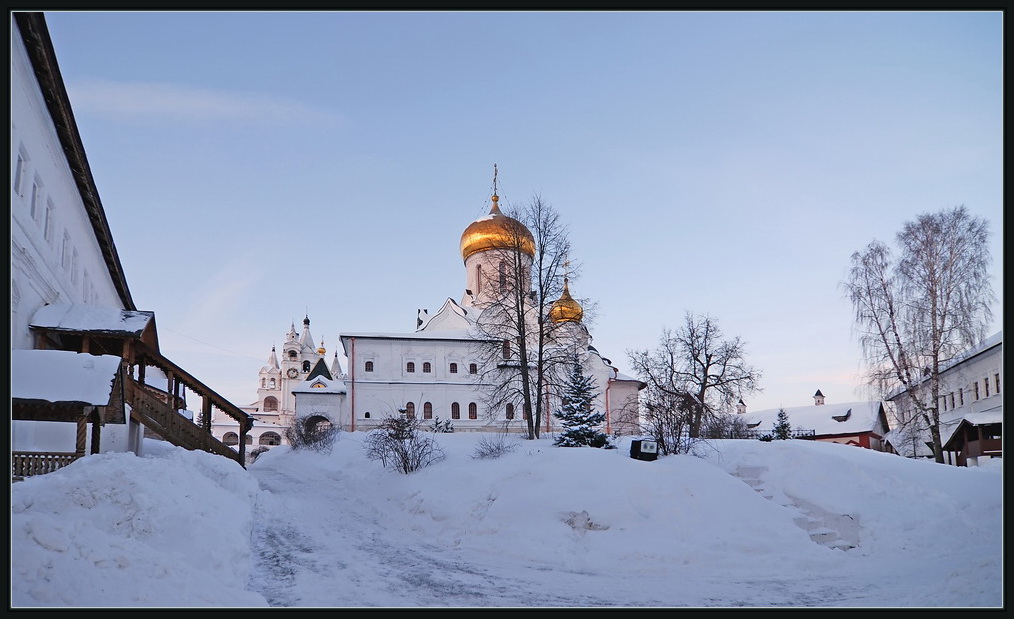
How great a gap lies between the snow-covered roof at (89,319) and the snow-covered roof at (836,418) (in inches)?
1823

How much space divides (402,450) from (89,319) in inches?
316

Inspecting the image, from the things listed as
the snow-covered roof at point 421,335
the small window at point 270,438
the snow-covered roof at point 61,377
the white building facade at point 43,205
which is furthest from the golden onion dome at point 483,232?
the snow-covered roof at point 61,377

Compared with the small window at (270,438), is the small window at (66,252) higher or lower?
higher

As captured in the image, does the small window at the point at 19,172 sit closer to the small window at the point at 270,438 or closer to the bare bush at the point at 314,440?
the bare bush at the point at 314,440

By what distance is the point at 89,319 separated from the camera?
18.3 meters

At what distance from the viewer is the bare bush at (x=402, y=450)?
21.0 m

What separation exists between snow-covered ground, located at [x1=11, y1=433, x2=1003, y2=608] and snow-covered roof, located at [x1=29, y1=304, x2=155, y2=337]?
10.4ft

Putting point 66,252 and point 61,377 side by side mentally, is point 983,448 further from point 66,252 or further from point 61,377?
point 66,252

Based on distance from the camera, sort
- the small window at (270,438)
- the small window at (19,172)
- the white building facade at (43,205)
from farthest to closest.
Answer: the small window at (270,438) → the small window at (19,172) → the white building facade at (43,205)

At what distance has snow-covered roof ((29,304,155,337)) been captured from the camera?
1720 cm

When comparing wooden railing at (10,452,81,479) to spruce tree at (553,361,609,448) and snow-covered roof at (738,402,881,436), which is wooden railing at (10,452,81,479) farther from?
snow-covered roof at (738,402,881,436)

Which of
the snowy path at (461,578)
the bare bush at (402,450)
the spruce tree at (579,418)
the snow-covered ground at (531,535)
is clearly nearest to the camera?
the snow-covered ground at (531,535)

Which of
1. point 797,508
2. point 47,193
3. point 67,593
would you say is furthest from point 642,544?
point 47,193

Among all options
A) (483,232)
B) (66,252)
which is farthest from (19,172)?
(483,232)
